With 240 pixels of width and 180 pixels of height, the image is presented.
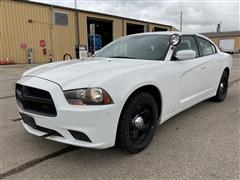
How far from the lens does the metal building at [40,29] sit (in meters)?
17.3

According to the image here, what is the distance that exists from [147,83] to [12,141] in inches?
80.4

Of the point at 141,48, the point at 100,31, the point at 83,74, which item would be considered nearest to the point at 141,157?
the point at 83,74

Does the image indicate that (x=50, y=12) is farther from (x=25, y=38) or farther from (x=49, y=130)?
(x=49, y=130)

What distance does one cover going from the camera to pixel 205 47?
4742mm

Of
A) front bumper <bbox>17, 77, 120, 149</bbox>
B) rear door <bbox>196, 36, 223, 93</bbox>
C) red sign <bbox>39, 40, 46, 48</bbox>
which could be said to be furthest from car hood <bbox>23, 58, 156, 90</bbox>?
red sign <bbox>39, 40, 46, 48</bbox>

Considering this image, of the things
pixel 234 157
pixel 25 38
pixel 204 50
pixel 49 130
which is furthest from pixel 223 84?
pixel 25 38

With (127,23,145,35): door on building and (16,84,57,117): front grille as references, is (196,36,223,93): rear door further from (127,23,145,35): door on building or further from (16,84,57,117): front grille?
(127,23,145,35): door on building

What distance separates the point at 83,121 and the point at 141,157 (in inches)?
36.4

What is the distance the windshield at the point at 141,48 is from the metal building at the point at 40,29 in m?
15.4

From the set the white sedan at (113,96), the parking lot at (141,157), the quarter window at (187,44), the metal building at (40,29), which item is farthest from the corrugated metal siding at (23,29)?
the quarter window at (187,44)

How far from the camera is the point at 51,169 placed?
2627mm

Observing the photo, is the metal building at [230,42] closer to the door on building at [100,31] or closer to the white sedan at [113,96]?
the door on building at [100,31]

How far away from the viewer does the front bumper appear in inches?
95.9

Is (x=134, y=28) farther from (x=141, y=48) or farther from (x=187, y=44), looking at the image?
(x=141, y=48)
